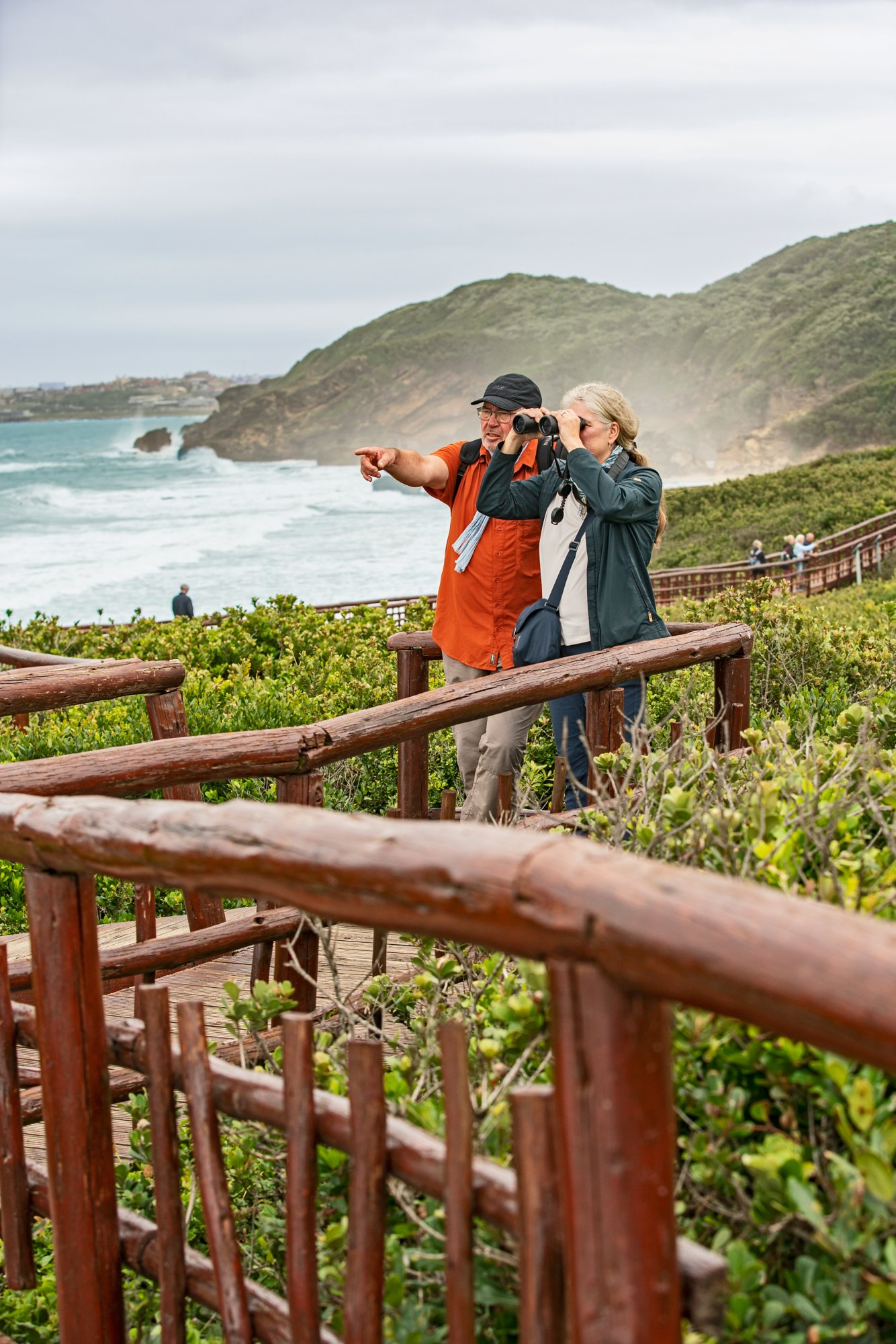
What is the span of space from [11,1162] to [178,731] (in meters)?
2.36

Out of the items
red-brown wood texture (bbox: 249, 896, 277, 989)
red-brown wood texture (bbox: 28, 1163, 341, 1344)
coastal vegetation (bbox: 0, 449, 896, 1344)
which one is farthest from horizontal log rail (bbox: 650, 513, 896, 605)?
red-brown wood texture (bbox: 28, 1163, 341, 1344)

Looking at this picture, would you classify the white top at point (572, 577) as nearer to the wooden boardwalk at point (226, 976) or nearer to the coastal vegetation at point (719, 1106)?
the coastal vegetation at point (719, 1106)

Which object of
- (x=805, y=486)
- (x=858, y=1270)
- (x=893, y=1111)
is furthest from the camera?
(x=805, y=486)

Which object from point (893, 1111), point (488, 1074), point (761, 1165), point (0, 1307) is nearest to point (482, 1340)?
point (488, 1074)

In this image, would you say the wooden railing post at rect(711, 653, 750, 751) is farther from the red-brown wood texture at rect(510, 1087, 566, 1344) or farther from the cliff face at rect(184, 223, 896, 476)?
the cliff face at rect(184, 223, 896, 476)

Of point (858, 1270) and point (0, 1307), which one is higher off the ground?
point (858, 1270)

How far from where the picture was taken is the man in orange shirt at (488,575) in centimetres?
432

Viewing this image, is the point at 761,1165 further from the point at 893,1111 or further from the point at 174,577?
the point at 174,577

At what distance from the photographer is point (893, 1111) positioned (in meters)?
1.48

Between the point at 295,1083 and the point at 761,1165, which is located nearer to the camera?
the point at 761,1165

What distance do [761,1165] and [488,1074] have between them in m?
0.56

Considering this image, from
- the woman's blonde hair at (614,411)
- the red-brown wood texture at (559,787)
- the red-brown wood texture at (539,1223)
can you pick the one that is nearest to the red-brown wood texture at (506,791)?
the red-brown wood texture at (559,787)

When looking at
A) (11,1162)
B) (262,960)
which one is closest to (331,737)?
(262,960)

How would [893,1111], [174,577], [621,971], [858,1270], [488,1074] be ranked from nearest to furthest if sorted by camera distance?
[621,971] < [858,1270] < [893,1111] < [488,1074] < [174,577]
